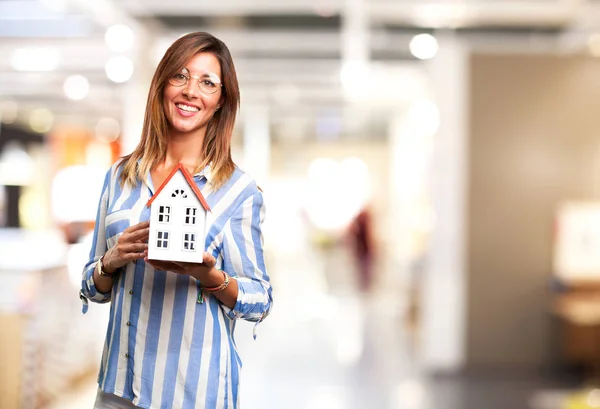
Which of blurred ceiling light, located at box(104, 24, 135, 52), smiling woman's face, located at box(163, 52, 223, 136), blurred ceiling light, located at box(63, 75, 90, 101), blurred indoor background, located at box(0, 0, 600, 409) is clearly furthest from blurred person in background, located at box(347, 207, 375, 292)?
smiling woman's face, located at box(163, 52, 223, 136)

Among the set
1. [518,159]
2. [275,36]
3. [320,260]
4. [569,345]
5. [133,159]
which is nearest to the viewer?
[133,159]

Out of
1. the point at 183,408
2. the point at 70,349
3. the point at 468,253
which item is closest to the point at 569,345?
the point at 468,253

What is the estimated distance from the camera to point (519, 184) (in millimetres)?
7078

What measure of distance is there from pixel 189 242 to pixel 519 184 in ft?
20.1

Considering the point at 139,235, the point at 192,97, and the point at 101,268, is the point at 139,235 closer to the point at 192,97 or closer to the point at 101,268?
the point at 101,268

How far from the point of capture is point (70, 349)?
4.71 metres

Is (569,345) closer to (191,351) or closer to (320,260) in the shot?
(191,351)

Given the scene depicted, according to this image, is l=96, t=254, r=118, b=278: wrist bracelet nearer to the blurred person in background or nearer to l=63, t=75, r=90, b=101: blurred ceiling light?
l=63, t=75, r=90, b=101: blurred ceiling light

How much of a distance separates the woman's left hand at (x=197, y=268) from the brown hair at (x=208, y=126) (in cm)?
18

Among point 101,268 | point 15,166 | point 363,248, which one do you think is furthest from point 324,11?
point 101,268

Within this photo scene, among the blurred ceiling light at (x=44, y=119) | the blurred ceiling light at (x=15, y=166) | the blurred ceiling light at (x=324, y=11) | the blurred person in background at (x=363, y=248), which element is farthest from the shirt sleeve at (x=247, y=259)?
the blurred person in background at (x=363, y=248)

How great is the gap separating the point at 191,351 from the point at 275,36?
8440 millimetres

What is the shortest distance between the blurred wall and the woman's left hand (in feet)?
19.4

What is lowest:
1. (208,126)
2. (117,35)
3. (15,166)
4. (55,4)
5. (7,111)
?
(208,126)
